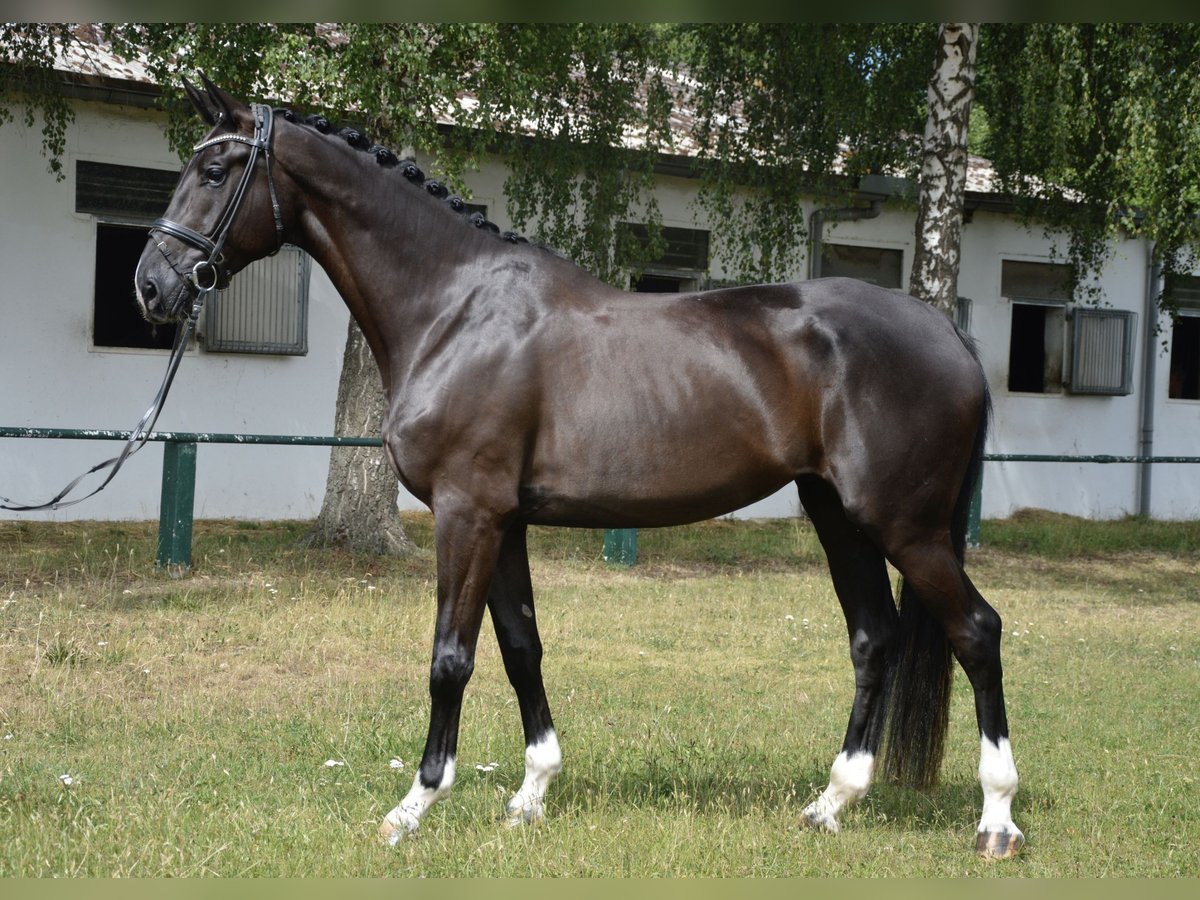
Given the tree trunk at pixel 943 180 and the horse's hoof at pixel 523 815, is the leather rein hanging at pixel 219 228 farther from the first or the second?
the tree trunk at pixel 943 180

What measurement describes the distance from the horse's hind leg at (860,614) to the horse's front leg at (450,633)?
125cm

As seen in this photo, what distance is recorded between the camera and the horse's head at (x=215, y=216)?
13.0ft

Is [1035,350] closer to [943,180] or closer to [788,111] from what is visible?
[788,111]

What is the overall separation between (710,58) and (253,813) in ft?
35.4

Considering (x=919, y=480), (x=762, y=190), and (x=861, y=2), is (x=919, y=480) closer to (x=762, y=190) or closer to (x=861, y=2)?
(x=861, y=2)

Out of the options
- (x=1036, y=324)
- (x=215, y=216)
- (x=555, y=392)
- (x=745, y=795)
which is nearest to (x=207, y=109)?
(x=215, y=216)

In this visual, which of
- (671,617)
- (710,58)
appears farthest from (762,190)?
(671,617)

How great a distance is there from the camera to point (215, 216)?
13.2 feet

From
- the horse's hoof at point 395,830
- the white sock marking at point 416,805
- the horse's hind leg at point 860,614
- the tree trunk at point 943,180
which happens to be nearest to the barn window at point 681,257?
the tree trunk at point 943,180

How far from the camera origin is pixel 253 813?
4066 mm

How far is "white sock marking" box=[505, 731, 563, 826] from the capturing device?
421 centimetres

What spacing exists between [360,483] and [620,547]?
2229 mm

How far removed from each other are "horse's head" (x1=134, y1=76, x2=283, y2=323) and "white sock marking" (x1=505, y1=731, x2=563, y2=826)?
1879mm

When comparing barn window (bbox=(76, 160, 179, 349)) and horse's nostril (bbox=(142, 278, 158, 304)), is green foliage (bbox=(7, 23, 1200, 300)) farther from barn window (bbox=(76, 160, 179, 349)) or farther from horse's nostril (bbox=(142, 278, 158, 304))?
horse's nostril (bbox=(142, 278, 158, 304))
